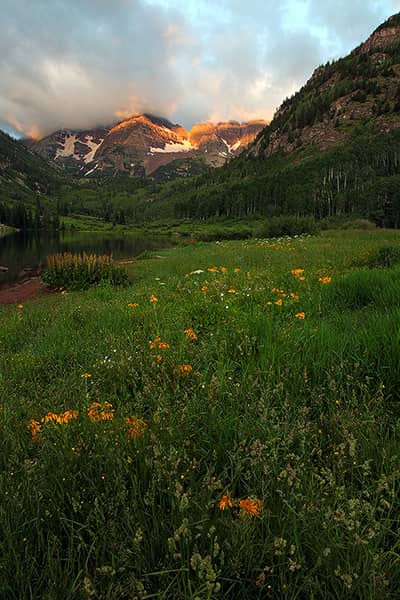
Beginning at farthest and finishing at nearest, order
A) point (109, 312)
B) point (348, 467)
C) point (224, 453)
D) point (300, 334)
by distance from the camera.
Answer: point (109, 312) → point (300, 334) → point (224, 453) → point (348, 467)

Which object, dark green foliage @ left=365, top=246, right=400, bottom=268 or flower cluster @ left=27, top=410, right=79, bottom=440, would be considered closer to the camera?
flower cluster @ left=27, top=410, right=79, bottom=440

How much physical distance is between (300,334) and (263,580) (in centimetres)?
256

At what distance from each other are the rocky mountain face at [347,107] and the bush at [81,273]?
539 feet

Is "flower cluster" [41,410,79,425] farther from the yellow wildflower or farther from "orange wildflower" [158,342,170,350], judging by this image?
"orange wildflower" [158,342,170,350]

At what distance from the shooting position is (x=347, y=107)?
534 feet

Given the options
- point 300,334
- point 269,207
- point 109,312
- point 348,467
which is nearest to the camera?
point 348,467

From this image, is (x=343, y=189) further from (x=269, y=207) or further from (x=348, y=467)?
(x=348, y=467)

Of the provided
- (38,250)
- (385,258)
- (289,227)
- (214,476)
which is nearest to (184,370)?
(214,476)

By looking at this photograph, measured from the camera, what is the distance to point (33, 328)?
20.8ft

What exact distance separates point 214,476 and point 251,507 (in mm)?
393

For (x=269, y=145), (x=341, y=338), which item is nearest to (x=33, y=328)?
(x=341, y=338)

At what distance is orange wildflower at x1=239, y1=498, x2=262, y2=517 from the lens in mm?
1268

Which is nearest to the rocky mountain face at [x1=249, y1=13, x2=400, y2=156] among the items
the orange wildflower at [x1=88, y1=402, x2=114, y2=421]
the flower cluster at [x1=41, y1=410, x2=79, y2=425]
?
the orange wildflower at [x1=88, y1=402, x2=114, y2=421]

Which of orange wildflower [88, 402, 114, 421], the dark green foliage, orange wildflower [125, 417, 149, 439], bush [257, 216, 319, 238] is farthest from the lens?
bush [257, 216, 319, 238]
